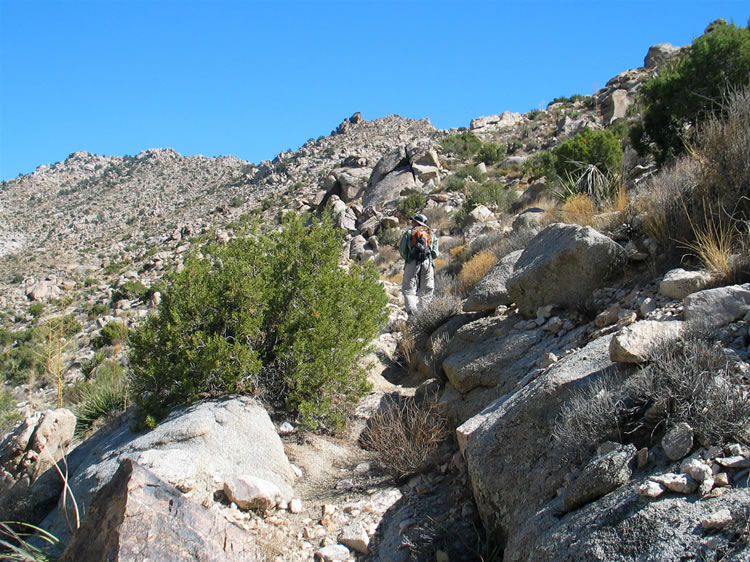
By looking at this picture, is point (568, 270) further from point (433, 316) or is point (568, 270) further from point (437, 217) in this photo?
point (437, 217)

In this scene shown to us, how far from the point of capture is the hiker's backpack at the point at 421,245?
30.9 feet

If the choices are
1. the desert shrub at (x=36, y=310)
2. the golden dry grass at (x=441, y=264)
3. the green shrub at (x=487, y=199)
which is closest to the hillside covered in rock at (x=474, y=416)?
the golden dry grass at (x=441, y=264)

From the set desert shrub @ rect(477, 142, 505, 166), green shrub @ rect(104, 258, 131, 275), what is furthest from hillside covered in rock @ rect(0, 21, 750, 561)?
green shrub @ rect(104, 258, 131, 275)

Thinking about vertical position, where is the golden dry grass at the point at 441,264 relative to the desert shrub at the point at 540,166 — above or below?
below

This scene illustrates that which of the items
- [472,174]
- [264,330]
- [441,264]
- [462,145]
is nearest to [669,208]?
[264,330]

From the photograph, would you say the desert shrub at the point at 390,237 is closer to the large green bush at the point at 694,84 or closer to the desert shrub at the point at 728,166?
the large green bush at the point at 694,84

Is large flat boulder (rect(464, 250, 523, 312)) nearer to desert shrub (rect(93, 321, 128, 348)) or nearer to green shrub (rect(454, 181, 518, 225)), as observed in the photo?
green shrub (rect(454, 181, 518, 225))

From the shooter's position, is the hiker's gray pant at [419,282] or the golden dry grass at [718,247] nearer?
the golden dry grass at [718,247]

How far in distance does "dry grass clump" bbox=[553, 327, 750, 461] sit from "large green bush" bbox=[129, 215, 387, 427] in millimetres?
2815

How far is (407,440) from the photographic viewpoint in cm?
471

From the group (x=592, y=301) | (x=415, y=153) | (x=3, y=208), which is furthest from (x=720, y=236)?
(x=3, y=208)

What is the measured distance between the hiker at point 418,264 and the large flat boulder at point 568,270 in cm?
366

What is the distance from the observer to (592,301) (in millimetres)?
5047

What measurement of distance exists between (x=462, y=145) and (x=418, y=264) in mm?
20666
